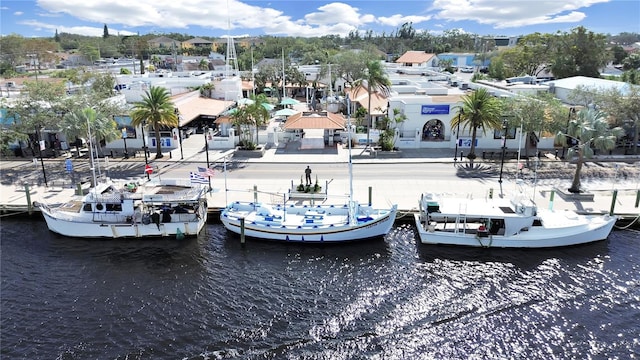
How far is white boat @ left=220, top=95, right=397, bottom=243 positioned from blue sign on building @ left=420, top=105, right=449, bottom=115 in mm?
21685

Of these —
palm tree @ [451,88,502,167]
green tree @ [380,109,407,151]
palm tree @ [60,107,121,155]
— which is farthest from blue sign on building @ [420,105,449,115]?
palm tree @ [60,107,121,155]

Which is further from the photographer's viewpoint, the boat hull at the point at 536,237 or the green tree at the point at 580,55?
the green tree at the point at 580,55

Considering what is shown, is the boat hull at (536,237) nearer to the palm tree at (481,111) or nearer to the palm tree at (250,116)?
the palm tree at (481,111)

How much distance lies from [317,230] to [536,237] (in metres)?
13.9

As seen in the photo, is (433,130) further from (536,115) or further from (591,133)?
(591,133)

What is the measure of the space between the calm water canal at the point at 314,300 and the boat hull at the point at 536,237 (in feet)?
1.78

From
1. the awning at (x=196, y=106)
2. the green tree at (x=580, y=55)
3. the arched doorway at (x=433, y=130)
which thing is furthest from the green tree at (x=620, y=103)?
the awning at (x=196, y=106)

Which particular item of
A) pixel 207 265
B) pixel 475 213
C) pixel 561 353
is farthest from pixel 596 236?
pixel 207 265

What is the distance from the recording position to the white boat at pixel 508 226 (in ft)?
92.9

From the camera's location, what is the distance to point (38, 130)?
4419cm

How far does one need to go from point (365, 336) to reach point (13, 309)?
18031 mm

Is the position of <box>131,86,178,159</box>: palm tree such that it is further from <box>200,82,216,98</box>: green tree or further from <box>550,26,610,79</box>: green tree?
<box>550,26,610,79</box>: green tree

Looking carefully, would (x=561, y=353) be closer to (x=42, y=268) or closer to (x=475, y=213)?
(x=475, y=213)

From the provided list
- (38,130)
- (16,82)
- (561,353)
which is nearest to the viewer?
(561,353)
